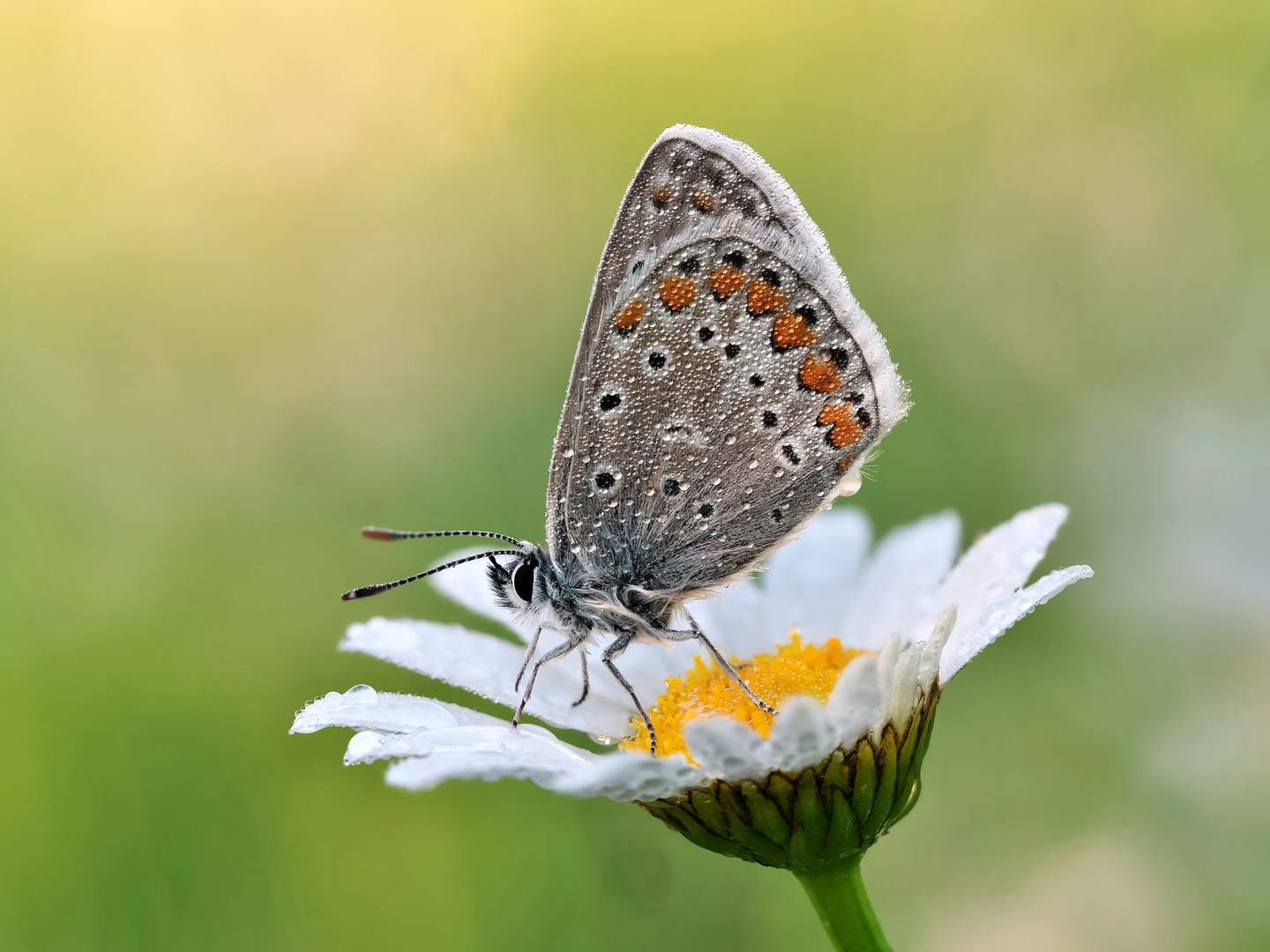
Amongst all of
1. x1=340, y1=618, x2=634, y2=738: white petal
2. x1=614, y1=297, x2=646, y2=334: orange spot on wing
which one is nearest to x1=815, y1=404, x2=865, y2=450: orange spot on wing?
x1=614, y1=297, x2=646, y2=334: orange spot on wing

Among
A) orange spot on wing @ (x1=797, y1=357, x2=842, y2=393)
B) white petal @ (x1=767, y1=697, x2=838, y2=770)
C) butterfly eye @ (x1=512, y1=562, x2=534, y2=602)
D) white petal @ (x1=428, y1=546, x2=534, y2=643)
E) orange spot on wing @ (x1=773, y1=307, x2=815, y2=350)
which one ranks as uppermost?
white petal @ (x1=428, y1=546, x2=534, y2=643)

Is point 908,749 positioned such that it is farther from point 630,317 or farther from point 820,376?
point 630,317

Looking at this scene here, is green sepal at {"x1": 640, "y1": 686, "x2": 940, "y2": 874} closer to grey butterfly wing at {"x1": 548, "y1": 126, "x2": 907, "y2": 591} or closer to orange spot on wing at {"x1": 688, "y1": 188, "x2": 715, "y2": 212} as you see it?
grey butterfly wing at {"x1": 548, "y1": 126, "x2": 907, "y2": 591}

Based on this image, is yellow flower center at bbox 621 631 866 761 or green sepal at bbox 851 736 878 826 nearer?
green sepal at bbox 851 736 878 826

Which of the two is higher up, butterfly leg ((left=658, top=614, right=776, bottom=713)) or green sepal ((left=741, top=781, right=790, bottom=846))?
butterfly leg ((left=658, top=614, right=776, bottom=713))

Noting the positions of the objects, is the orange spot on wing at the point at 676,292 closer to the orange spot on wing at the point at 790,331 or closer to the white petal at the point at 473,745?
the orange spot on wing at the point at 790,331
